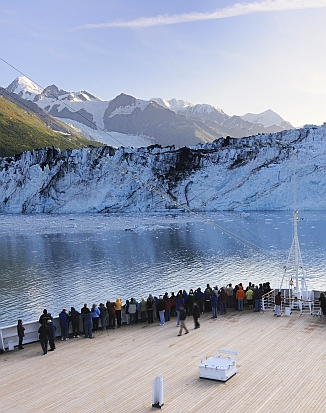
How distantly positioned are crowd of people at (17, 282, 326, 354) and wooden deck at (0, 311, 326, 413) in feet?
1.01

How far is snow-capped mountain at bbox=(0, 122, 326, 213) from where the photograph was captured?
64.2 m

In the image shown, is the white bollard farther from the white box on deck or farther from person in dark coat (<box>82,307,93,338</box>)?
person in dark coat (<box>82,307,93,338</box>)

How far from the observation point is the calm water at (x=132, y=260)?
74.6ft

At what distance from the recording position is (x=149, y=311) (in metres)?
12.1

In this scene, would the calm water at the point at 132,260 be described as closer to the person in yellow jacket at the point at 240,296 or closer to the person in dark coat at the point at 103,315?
the person in dark coat at the point at 103,315

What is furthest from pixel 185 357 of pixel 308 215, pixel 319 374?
pixel 308 215

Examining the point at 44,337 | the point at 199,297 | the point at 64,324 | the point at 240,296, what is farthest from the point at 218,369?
the point at 240,296

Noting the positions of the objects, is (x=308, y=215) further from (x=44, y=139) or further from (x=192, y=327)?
(x=44, y=139)

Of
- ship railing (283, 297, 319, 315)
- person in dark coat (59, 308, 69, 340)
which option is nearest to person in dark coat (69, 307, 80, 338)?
person in dark coat (59, 308, 69, 340)

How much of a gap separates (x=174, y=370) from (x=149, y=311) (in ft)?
11.8

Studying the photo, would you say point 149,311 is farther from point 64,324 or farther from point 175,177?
point 175,177

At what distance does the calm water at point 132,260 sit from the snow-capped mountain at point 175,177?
44.6 ft

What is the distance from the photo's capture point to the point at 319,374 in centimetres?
812

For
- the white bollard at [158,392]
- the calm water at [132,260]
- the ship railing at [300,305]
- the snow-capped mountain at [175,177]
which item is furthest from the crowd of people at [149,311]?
the snow-capped mountain at [175,177]
